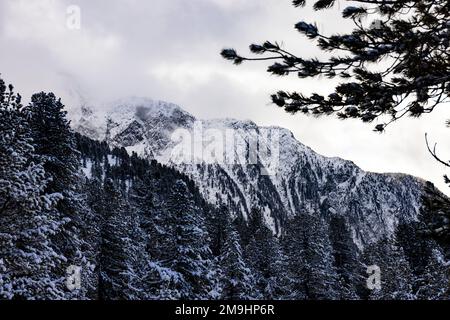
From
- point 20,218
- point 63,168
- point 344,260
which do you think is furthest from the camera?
point 344,260

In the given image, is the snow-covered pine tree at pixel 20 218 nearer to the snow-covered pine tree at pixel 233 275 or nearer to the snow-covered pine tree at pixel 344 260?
the snow-covered pine tree at pixel 233 275

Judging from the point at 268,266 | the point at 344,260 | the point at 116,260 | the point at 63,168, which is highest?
the point at 63,168

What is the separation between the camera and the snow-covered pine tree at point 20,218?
12891 mm

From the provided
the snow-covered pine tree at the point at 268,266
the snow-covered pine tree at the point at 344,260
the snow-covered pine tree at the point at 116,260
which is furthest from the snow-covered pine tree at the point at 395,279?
the snow-covered pine tree at the point at 116,260

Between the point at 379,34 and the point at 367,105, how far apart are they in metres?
0.93

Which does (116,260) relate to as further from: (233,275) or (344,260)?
(344,260)

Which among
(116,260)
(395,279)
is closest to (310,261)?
(395,279)

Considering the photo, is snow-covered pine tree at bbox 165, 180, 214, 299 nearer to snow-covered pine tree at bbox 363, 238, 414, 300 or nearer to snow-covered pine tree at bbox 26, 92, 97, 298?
snow-covered pine tree at bbox 26, 92, 97, 298

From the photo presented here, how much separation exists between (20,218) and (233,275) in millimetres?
17159

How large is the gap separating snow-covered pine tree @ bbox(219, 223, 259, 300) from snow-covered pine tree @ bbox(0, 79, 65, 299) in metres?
15.2

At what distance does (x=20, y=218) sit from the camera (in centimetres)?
1348

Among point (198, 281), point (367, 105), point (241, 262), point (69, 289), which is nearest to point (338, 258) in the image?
point (241, 262)

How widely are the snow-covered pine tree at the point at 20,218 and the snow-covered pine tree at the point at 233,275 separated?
15.2m

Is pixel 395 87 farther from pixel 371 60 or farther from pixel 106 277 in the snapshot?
pixel 106 277
